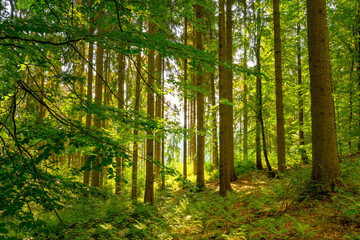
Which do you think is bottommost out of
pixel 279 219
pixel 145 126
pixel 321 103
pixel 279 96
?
pixel 279 219

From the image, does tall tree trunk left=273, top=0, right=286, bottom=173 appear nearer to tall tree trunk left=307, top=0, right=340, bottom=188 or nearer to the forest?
the forest

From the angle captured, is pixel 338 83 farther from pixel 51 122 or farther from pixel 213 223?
pixel 51 122

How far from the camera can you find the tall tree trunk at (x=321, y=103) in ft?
17.0

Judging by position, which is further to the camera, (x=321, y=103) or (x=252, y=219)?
(x=252, y=219)

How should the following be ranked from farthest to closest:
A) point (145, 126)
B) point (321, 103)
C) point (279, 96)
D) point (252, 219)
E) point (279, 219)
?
point (279, 96)
point (252, 219)
point (321, 103)
point (279, 219)
point (145, 126)

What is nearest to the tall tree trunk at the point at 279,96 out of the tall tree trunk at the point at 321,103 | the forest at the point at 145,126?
the forest at the point at 145,126

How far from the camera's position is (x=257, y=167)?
1378cm

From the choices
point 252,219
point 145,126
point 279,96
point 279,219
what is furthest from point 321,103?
point 279,96

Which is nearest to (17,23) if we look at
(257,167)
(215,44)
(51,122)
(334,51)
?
(51,122)

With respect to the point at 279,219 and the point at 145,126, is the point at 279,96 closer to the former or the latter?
the point at 279,219

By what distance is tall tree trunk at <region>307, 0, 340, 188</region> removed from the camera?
5.17 meters

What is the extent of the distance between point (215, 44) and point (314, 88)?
7.33m

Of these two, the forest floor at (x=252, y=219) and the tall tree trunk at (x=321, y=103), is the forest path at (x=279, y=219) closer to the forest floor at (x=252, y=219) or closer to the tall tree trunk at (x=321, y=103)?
the forest floor at (x=252, y=219)

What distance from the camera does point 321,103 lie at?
17.3 feet
